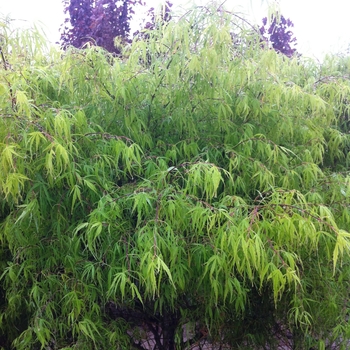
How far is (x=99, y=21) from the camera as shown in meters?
4.54

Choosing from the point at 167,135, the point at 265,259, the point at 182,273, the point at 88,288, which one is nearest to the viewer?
the point at 265,259

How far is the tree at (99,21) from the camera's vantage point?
4.57 m

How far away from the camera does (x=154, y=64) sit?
74.0 inches

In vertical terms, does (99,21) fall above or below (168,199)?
above

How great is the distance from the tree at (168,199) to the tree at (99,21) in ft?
8.93

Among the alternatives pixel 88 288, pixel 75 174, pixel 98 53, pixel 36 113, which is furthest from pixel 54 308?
pixel 98 53

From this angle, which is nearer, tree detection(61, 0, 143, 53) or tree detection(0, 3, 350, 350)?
tree detection(0, 3, 350, 350)

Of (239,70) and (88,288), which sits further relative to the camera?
(239,70)

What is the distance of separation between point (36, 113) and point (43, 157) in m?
0.17

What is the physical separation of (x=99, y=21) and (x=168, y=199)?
3519mm

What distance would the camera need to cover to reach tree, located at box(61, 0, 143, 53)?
4570 millimetres

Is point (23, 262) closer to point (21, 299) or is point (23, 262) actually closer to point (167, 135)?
point (21, 299)

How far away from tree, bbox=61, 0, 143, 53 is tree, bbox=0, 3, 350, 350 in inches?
107

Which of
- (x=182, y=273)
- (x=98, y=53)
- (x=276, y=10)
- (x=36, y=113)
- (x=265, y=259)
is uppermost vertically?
(x=276, y=10)
